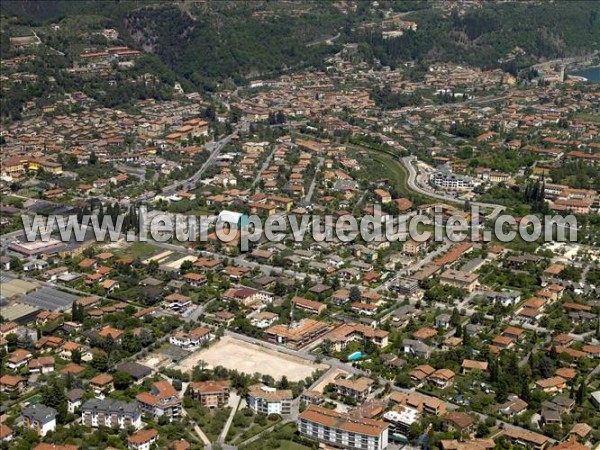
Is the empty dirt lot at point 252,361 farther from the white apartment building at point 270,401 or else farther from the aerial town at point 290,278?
the white apartment building at point 270,401

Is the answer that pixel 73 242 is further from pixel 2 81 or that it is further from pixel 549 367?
pixel 2 81

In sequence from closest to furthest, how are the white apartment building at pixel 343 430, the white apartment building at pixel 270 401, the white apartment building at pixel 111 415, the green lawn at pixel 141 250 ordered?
1. the white apartment building at pixel 343 430
2. the white apartment building at pixel 111 415
3. the white apartment building at pixel 270 401
4. the green lawn at pixel 141 250

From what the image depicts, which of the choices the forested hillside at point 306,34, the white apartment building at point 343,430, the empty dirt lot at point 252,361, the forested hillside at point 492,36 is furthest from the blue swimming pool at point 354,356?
the forested hillside at point 492,36

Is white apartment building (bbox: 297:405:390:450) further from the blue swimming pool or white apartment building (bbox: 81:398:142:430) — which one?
white apartment building (bbox: 81:398:142:430)

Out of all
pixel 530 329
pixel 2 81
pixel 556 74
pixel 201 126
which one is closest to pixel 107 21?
pixel 2 81

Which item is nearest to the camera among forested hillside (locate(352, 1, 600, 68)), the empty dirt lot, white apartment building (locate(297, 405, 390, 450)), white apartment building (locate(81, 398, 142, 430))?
white apartment building (locate(297, 405, 390, 450))

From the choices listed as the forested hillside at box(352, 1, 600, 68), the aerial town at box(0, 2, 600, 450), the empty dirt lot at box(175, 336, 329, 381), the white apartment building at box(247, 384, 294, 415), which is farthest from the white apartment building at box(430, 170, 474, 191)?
the forested hillside at box(352, 1, 600, 68)

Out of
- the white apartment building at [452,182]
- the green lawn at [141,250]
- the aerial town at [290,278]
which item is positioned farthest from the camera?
the white apartment building at [452,182]
